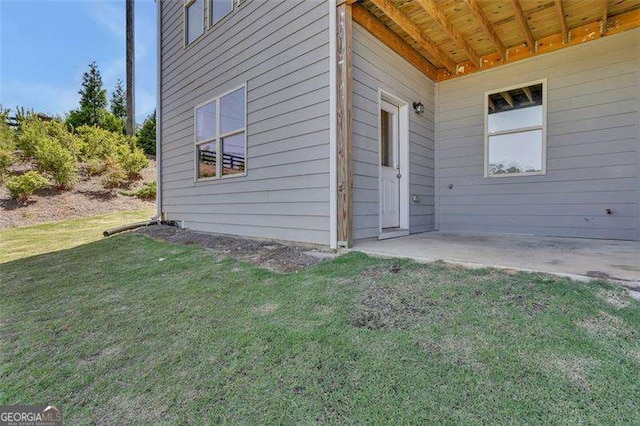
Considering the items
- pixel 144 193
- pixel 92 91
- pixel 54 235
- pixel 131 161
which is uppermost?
pixel 92 91

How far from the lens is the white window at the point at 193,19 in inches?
239

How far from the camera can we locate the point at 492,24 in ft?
14.1

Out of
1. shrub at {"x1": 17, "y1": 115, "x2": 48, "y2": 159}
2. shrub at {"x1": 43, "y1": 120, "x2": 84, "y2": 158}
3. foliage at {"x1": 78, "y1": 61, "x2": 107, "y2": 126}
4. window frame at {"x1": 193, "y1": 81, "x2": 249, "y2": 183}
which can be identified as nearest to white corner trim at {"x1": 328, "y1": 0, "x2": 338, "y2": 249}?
window frame at {"x1": 193, "y1": 81, "x2": 249, "y2": 183}

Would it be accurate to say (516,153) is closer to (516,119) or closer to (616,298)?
(516,119)

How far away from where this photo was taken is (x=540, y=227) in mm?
4719

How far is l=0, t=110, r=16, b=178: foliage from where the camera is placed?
8.02 m

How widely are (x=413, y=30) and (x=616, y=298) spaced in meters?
3.91

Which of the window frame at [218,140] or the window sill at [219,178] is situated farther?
the window sill at [219,178]

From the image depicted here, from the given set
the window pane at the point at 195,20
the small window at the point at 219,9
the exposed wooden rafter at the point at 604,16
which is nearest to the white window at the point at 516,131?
the exposed wooden rafter at the point at 604,16

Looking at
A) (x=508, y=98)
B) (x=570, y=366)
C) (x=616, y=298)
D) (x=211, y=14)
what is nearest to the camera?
(x=570, y=366)

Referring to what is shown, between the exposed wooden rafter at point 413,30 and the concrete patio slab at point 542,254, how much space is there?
9.36 feet

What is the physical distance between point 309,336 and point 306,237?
7.38 ft

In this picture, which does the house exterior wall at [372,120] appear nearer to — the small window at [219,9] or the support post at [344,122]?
the support post at [344,122]

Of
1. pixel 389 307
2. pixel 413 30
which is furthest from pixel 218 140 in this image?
Result: pixel 389 307
